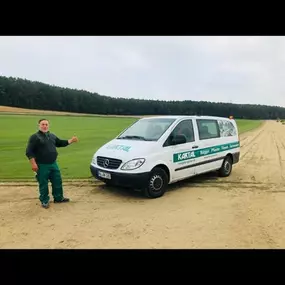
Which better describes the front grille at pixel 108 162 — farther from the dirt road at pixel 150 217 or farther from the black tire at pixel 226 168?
the black tire at pixel 226 168

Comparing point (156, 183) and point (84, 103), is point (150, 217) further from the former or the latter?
point (84, 103)

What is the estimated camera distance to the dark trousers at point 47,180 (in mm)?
6066

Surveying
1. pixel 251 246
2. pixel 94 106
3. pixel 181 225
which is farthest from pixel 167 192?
pixel 94 106

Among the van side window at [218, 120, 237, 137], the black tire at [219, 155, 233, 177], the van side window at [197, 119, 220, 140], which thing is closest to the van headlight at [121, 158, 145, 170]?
the van side window at [197, 119, 220, 140]

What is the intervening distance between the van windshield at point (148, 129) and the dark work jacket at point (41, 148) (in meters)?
2.12

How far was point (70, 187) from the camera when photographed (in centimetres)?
777

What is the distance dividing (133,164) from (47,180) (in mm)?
1834

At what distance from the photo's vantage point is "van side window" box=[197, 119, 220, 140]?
8.16m

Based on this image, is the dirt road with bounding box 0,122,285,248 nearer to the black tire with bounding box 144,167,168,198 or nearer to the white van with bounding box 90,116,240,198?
the black tire with bounding box 144,167,168,198
